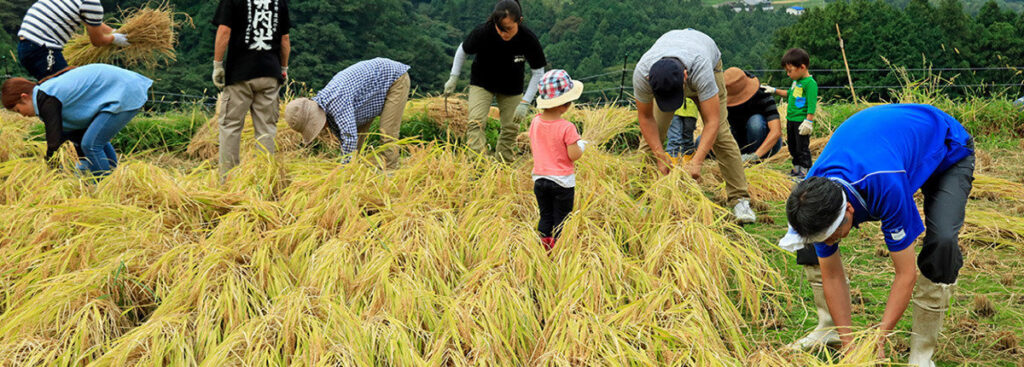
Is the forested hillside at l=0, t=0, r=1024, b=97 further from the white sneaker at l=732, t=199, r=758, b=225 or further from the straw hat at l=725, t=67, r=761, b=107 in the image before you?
the white sneaker at l=732, t=199, r=758, b=225

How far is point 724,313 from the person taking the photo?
298 cm

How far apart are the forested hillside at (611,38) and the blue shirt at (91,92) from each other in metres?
13.3

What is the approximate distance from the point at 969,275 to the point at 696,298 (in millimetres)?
1501

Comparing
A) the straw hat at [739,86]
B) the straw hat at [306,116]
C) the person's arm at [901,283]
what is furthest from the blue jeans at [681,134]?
the person's arm at [901,283]

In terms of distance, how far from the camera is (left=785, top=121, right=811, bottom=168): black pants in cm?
548

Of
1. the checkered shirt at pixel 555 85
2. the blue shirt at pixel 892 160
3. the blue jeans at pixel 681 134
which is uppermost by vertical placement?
the blue shirt at pixel 892 160

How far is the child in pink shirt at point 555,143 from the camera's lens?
3.37m

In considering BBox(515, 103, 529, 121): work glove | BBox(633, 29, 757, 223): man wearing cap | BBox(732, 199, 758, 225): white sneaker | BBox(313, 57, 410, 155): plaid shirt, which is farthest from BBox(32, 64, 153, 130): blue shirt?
BBox(732, 199, 758, 225): white sneaker

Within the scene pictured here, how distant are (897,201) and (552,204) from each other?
1.61m

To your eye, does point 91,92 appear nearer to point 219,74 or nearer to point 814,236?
point 219,74

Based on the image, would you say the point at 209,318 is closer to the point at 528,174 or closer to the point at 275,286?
the point at 275,286

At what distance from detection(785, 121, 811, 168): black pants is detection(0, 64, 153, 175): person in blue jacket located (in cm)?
430

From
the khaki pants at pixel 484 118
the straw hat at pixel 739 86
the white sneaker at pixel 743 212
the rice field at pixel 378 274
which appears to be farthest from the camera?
the straw hat at pixel 739 86

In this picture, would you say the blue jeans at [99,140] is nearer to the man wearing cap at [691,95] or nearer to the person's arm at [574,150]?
the person's arm at [574,150]
